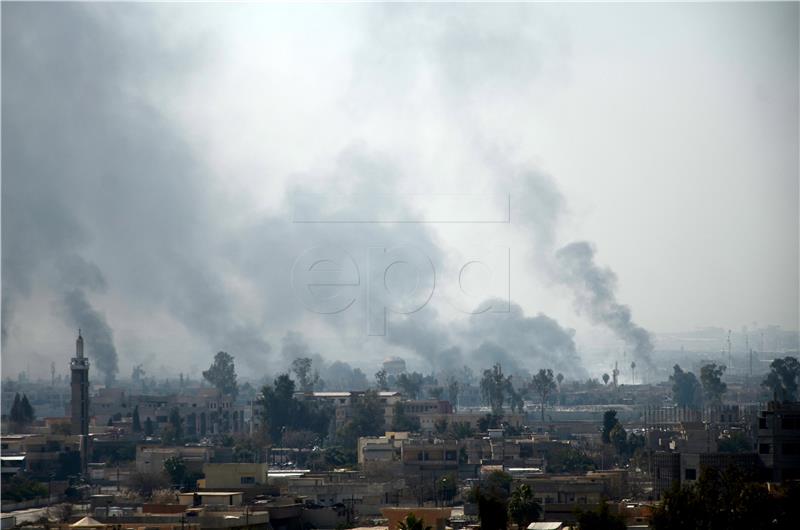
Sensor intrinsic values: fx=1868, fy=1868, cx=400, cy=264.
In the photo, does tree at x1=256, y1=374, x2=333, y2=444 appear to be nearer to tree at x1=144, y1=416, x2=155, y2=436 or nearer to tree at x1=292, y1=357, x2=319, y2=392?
tree at x1=144, y1=416, x2=155, y2=436

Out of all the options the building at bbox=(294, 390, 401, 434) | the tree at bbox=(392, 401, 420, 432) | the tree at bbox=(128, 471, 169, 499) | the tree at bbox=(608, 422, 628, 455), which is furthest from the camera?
the building at bbox=(294, 390, 401, 434)

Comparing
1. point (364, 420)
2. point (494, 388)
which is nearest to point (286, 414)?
point (364, 420)

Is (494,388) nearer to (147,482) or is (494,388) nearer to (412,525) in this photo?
(147,482)

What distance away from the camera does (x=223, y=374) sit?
7931cm

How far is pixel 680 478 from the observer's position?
30797 millimetres

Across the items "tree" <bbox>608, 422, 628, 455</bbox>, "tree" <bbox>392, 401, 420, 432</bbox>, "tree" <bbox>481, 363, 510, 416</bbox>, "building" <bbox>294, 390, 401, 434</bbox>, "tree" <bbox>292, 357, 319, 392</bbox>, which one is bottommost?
"tree" <bbox>608, 422, 628, 455</bbox>

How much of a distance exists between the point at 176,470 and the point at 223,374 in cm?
3831

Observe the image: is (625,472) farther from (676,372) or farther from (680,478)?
(676,372)

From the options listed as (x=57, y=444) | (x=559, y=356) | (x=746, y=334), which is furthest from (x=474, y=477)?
(x=559, y=356)

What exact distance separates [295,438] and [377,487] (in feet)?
70.7

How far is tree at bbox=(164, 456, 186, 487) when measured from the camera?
132 ft

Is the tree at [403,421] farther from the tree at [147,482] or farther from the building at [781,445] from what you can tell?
the building at [781,445]

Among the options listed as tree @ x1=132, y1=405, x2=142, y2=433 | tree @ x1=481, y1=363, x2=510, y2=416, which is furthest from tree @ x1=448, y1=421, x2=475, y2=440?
tree @ x1=481, y1=363, x2=510, y2=416

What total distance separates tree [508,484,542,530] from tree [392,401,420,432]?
30227mm
